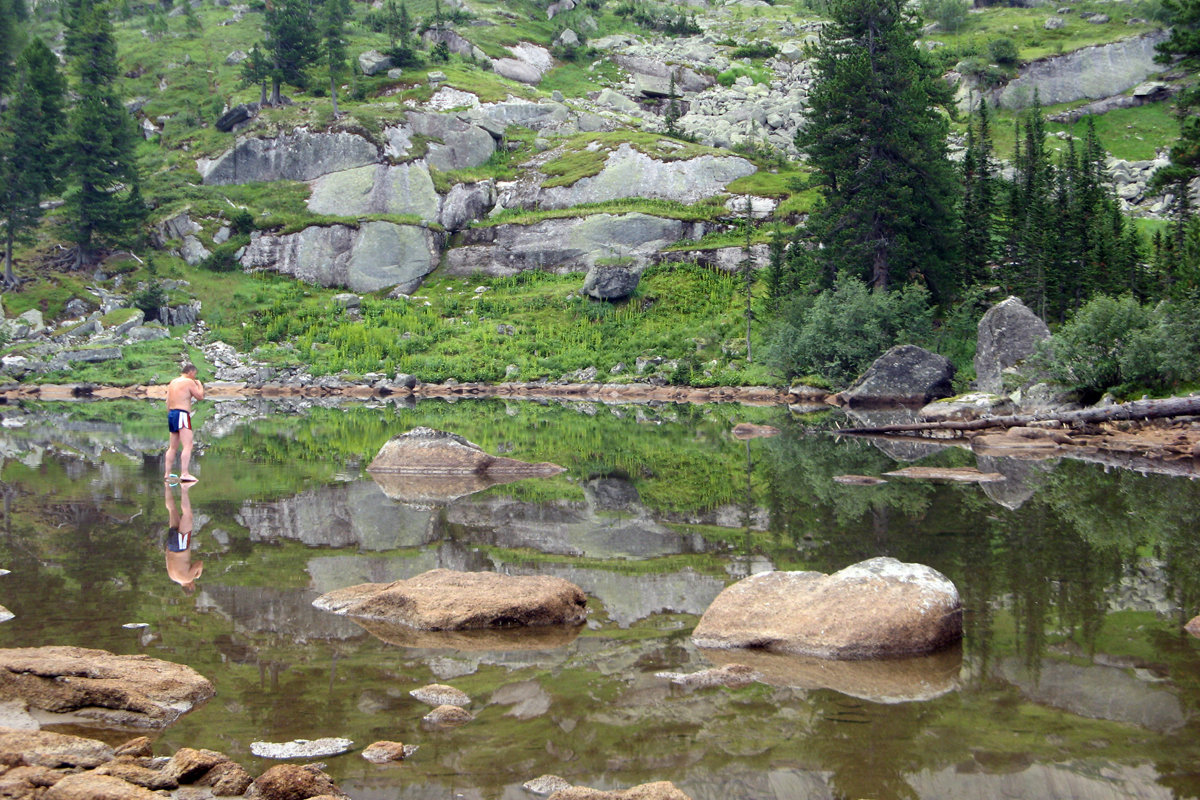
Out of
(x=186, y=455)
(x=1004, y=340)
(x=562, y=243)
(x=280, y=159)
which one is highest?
(x=280, y=159)

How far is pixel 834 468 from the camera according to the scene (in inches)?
655

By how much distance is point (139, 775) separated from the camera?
4.36m

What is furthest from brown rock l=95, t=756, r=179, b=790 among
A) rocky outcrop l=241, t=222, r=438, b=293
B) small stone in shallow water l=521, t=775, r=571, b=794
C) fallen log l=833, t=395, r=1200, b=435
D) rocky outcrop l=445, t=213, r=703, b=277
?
rocky outcrop l=241, t=222, r=438, b=293

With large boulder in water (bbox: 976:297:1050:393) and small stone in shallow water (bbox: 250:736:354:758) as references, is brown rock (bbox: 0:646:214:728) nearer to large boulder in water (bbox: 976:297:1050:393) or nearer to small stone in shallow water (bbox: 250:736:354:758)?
small stone in shallow water (bbox: 250:736:354:758)

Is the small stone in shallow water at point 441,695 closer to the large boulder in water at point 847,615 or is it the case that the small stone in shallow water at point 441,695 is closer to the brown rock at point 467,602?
the brown rock at point 467,602

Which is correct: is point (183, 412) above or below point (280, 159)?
below

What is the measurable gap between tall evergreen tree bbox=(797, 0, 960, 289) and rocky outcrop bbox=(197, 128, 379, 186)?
41.7m

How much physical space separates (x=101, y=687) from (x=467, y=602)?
2.85m

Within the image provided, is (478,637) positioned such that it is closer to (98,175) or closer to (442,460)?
(442,460)

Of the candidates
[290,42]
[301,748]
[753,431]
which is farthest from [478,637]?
[290,42]

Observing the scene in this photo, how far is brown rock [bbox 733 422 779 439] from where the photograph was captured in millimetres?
23547

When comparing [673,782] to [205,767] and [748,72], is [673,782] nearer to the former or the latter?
[205,767]

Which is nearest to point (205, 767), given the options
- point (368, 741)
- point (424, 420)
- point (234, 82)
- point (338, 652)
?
point (368, 741)

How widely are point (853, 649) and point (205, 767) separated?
14.7 feet
